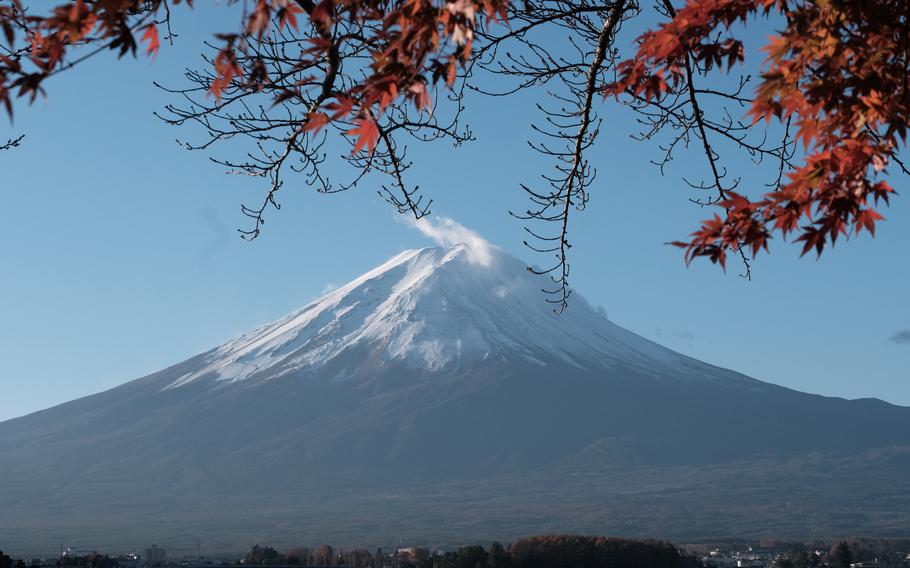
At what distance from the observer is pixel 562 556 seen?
95.7m

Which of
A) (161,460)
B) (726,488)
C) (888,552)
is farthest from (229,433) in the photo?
(888,552)

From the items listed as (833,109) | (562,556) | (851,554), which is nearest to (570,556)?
(562,556)

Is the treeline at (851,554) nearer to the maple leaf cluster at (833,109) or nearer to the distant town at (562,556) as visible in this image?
the distant town at (562,556)

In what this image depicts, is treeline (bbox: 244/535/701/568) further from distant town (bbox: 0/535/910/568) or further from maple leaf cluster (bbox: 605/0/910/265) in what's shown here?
maple leaf cluster (bbox: 605/0/910/265)

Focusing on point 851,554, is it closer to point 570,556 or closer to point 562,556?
point 570,556

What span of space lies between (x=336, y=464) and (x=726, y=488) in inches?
2457

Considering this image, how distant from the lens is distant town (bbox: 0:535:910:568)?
279 feet

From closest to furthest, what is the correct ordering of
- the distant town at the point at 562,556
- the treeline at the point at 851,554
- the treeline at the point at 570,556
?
the distant town at the point at 562,556
the treeline at the point at 570,556
the treeline at the point at 851,554

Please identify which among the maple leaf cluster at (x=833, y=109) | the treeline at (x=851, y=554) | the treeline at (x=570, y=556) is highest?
the maple leaf cluster at (x=833, y=109)

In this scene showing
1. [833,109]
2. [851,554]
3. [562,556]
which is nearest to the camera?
[833,109]

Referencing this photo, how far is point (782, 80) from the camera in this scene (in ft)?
14.4

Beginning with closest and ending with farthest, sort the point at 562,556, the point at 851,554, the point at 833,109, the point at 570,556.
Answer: the point at 833,109, the point at 562,556, the point at 570,556, the point at 851,554

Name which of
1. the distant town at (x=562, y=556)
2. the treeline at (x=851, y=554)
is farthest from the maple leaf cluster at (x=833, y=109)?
the treeline at (x=851, y=554)

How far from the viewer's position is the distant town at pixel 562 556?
279ft
